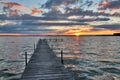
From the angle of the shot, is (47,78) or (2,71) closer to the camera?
(47,78)

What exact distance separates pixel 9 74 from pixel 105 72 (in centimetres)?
998

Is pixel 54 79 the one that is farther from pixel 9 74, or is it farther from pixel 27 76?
pixel 9 74

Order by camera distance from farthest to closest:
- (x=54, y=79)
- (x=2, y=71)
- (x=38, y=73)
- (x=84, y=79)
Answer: (x=2, y=71), (x=84, y=79), (x=38, y=73), (x=54, y=79)

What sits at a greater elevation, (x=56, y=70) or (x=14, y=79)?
(x=56, y=70)

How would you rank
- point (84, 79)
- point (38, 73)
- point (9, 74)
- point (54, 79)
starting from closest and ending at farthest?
1. point (54, 79)
2. point (38, 73)
3. point (84, 79)
4. point (9, 74)

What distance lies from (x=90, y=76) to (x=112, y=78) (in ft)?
6.74

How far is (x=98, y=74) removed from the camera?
20.1 metres

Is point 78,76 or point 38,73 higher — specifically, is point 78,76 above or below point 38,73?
below

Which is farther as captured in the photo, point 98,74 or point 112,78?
point 98,74

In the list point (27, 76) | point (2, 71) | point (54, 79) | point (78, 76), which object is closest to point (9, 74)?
point (2, 71)

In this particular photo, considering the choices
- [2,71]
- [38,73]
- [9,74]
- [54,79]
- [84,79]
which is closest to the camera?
[54,79]

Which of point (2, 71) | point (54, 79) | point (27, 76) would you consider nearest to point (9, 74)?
point (2, 71)

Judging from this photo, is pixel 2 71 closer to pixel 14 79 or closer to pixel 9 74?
pixel 9 74

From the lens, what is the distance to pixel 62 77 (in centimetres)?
1215
